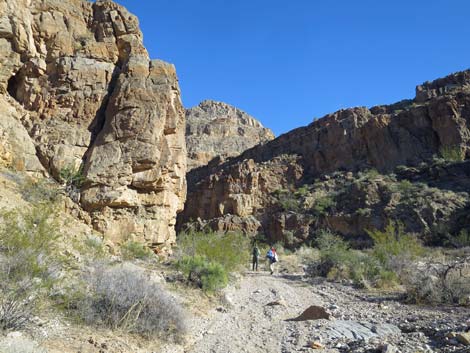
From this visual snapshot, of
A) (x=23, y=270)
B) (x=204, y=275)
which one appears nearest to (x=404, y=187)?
(x=204, y=275)

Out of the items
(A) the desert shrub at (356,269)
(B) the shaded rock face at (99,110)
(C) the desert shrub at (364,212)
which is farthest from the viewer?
(C) the desert shrub at (364,212)

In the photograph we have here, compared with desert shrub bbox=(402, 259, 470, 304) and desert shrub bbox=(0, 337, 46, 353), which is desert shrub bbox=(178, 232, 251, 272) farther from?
desert shrub bbox=(0, 337, 46, 353)

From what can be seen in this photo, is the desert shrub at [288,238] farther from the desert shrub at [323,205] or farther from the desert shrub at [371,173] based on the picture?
the desert shrub at [371,173]

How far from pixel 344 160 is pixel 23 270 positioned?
47282 mm

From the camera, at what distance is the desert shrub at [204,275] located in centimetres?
1002

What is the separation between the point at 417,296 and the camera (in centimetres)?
977

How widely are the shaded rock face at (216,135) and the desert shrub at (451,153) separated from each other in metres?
38.9

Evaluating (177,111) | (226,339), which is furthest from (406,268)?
(177,111)

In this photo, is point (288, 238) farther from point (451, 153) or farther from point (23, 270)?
point (23, 270)

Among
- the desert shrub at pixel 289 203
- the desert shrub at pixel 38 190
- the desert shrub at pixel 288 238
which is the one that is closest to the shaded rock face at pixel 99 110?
the desert shrub at pixel 38 190

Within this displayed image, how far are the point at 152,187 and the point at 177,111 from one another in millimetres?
4396

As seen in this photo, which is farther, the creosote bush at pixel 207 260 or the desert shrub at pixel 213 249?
the desert shrub at pixel 213 249

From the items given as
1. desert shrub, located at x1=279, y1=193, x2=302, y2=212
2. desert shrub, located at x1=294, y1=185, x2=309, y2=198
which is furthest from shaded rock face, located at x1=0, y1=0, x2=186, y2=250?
desert shrub, located at x1=294, y1=185, x2=309, y2=198

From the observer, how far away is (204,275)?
10195mm
